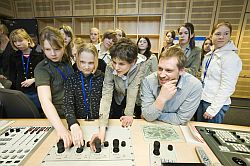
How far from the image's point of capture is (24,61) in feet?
5.54

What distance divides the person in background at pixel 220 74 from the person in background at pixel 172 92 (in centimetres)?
54

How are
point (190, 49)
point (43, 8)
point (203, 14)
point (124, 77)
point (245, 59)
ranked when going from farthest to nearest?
1. point (43, 8)
2. point (245, 59)
3. point (203, 14)
4. point (190, 49)
5. point (124, 77)

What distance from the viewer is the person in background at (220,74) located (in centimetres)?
142

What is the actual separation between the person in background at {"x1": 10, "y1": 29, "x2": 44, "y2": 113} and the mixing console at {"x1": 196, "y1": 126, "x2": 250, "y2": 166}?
1660 mm

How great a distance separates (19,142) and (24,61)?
1.21m

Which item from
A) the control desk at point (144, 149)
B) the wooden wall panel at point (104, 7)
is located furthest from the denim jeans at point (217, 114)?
the wooden wall panel at point (104, 7)

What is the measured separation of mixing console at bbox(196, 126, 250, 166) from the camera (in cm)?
67

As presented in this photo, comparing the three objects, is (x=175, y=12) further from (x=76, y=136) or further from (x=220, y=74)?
(x=76, y=136)

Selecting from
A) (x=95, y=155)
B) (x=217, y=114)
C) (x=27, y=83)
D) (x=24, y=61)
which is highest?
(x=24, y=61)

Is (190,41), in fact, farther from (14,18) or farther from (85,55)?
(14,18)

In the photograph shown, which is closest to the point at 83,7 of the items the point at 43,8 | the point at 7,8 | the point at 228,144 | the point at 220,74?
the point at 43,8

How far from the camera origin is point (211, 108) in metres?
1.46

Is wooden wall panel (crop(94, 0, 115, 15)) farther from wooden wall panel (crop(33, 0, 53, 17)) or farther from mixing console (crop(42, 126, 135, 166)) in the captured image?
mixing console (crop(42, 126, 135, 166))

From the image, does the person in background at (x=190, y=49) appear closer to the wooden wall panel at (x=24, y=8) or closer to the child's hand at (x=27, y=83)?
the child's hand at (x=27, y=83)
